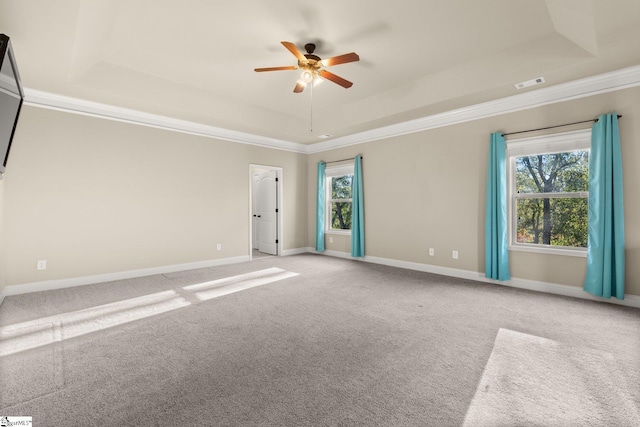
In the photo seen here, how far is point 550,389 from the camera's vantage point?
1854 millimetres

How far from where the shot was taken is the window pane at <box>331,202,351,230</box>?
6.64m

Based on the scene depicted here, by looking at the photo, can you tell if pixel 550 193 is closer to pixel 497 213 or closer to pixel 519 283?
pixel 497 213

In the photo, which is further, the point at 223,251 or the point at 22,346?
the point at 223,251

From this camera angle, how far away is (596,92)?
11.7 ft

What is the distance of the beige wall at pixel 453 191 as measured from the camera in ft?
11.1

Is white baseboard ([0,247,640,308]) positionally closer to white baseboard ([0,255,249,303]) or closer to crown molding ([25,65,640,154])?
white baseboard ([0,255,249,303])

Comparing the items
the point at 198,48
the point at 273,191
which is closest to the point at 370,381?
the point at 198,48

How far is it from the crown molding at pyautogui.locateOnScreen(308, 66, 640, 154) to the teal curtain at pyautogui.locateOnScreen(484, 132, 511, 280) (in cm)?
42

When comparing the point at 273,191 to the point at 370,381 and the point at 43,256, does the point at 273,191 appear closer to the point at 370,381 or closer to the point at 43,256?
the point at 43,256

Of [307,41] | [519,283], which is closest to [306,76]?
[307,41]

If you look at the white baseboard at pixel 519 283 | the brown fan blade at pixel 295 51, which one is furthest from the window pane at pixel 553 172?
the brown fan blade at pixel 295 51

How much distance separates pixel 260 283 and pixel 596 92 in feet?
16.1

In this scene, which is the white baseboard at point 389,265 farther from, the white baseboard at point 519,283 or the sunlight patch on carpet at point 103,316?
the sunlight patch on carpet at point 103,316

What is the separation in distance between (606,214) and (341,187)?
14.4 feet
